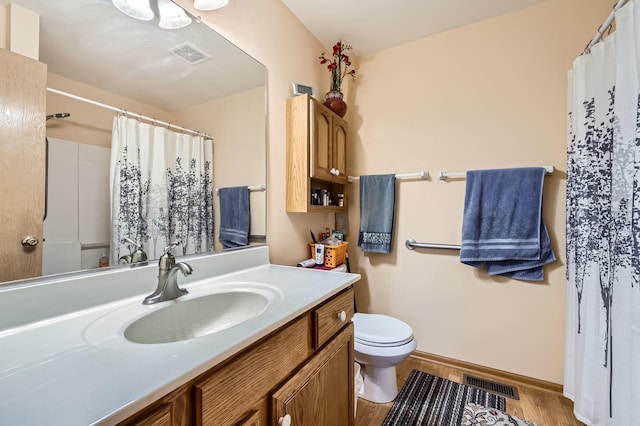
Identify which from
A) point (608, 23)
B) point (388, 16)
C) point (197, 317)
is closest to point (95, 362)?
point (197, 317)

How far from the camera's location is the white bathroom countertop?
0.38 m

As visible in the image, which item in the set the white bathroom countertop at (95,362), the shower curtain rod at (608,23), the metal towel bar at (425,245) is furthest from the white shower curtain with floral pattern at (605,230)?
the white bathroom countertop at (95,362)

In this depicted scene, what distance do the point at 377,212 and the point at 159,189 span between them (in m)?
1.39

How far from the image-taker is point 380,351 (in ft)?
4.62

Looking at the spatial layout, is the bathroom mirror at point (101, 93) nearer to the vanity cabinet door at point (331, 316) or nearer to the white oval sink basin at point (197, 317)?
the white oval sink basin at point (197, 317)

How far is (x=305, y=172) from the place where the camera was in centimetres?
157

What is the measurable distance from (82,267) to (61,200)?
202 mm

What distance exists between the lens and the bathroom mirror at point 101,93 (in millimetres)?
769

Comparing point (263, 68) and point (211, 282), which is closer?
point (211, 282)

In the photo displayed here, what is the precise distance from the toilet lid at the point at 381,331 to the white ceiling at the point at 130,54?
139 centimetres

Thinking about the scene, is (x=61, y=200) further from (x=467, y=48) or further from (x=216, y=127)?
(x=467, y=48)

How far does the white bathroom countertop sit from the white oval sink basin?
47mm

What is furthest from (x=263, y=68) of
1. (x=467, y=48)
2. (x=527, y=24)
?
(x=527, y=24)

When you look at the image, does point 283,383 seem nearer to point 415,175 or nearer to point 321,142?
point 321,142
